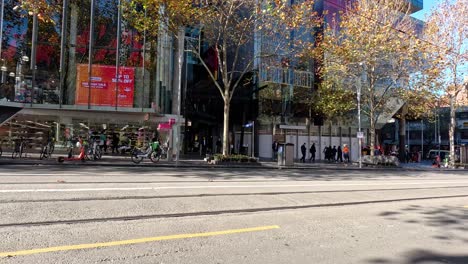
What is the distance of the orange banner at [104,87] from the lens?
25344mm

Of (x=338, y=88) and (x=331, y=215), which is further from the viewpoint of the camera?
(x=338, y=88)

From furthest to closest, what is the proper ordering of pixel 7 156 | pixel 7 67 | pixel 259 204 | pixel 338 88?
1. pixel 338 88
2. pixel 7 67
3. pixel 7 156
4. pixel 259 204

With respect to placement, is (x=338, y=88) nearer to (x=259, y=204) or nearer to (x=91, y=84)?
(x=91, y=84)

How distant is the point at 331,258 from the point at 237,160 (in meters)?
18.5

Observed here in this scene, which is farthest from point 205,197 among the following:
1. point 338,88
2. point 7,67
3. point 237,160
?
point 338,88

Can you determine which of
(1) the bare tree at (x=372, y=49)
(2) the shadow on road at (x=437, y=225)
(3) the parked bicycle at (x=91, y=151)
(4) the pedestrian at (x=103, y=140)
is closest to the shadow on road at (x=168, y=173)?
(3) the parked bicycle at (x=91, y=151)

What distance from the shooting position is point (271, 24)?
22.2m

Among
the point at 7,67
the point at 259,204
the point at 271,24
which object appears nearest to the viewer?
the point at 259,204

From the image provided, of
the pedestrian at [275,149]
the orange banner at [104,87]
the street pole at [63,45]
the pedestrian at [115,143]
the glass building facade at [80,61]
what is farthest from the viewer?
the pedestrian at [275,149]

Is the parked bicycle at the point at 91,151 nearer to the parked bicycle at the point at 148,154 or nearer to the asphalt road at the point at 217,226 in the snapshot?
the parked bicycle at the point at 148,154

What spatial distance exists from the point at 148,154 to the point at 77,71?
352 inches

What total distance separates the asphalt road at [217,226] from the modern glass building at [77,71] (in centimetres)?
1599

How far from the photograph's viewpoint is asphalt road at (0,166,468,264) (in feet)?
15.5

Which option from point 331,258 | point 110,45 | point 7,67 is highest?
point 110,45
